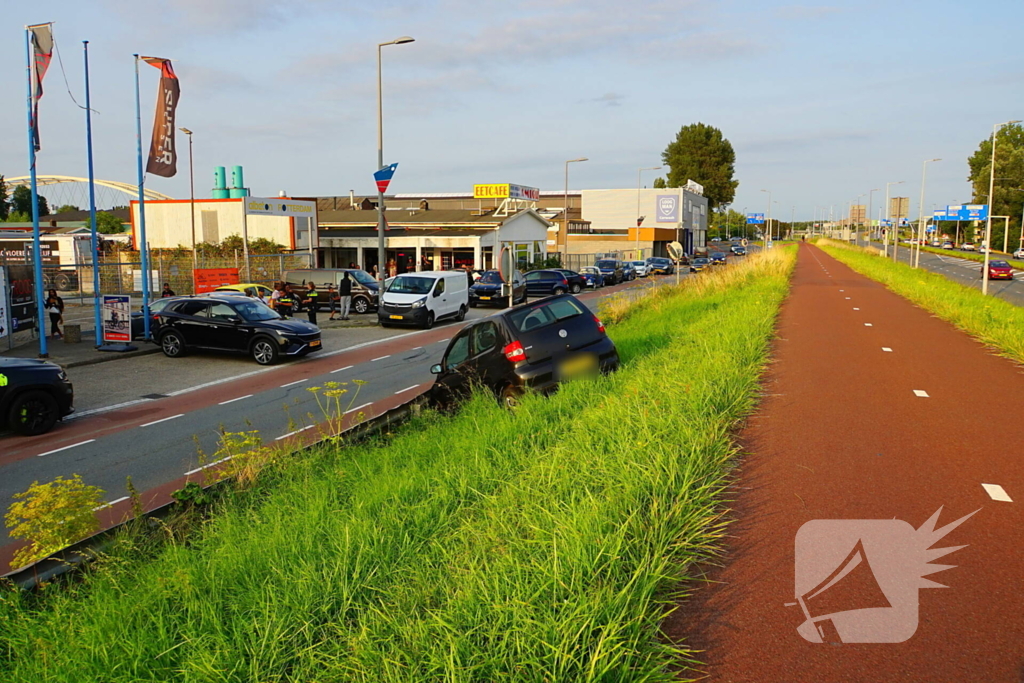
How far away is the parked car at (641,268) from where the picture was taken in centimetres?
5900

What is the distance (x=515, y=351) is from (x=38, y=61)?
14138mm

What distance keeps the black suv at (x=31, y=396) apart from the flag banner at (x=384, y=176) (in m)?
16.1

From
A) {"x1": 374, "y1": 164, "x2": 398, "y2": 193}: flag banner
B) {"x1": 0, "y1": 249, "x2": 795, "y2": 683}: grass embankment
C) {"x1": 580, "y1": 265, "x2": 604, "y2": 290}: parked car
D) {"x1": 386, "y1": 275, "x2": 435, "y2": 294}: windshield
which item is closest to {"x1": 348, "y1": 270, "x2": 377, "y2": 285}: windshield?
{"x1": 386, "y1": 275, "x2": 435, "y2": 294}: windshield

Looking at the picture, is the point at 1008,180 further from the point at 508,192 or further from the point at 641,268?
the point at 508,192

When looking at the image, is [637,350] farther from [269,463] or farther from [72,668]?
[72,668]

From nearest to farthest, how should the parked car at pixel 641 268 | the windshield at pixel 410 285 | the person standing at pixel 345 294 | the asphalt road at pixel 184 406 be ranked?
the asphalt road at pixel 184 406 < the windshield at pixel 410 285 < the person standing at pixel 345 294 < the parked car at pixel 641 268

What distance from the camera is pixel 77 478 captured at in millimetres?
5844

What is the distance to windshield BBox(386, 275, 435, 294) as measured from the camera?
87.4 ft

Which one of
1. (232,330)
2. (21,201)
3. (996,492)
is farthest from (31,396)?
(21,201)

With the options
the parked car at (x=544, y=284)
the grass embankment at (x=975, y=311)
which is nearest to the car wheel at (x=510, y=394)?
the grass embankment at (x=975, y=311)

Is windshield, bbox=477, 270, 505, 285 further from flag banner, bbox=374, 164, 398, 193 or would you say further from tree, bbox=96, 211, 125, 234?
tree, bbox=96, 211, 125, 234

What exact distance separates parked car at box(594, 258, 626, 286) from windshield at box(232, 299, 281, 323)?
33091 mm

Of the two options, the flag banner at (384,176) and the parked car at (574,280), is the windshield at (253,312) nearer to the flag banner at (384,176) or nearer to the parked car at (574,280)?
the flag banner at (384,176)

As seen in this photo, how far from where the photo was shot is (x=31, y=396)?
462 inches
